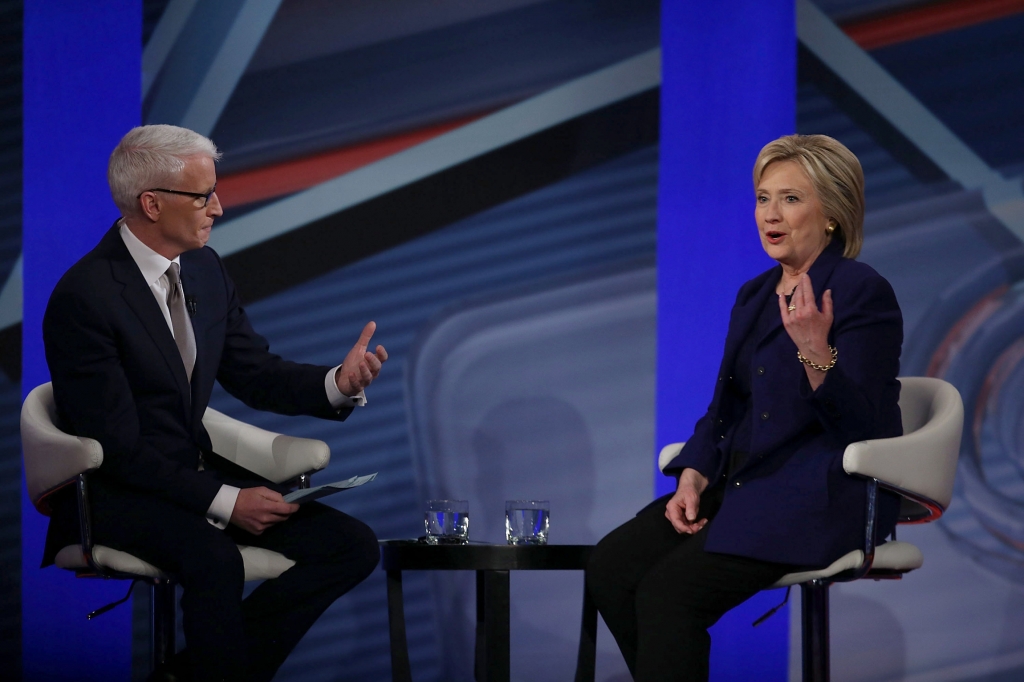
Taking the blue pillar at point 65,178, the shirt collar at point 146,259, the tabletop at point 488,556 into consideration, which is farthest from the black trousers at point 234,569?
the blue pillar at point 65,178

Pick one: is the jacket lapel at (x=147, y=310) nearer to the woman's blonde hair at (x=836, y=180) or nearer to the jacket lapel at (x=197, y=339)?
the jacket lapel at (x=197, y=339)

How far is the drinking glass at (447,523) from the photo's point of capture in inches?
110

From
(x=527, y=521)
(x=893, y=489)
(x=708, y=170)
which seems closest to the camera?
(x=893, y=489)

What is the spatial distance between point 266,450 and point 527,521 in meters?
0.71

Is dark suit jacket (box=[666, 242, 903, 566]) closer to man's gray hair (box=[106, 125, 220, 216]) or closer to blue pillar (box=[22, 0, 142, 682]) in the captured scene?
man's gray hair (box=[106, 125, 220, 216])

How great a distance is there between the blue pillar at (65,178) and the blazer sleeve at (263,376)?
3.36 ft

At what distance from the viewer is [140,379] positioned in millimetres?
2594

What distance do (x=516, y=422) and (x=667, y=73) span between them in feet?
4.30

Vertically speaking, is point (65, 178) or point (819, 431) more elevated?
point (65, 178)

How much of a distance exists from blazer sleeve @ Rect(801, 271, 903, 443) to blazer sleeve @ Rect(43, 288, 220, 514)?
1394 mm

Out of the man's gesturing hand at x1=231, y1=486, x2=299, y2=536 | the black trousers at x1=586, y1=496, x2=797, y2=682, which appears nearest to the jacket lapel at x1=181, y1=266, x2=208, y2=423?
the man's gesturing hand at x1=231, y1=486, x2=299, y2=536

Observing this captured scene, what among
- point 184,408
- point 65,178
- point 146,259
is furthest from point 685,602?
point 65,178

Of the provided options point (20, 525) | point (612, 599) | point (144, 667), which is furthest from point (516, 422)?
point (20, 525)

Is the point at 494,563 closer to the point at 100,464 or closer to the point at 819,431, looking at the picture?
the point at 819,431
